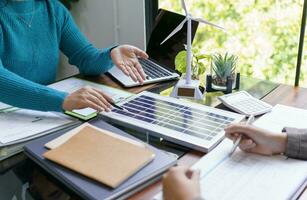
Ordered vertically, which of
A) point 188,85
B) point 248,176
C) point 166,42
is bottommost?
point 248,176

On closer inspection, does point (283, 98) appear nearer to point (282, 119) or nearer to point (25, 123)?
point (282, 119)

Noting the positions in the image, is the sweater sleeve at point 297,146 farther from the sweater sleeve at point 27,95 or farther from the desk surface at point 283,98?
the sweater sleeve at point 27,95

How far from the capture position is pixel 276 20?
1766mm

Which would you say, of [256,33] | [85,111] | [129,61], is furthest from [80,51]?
[256,33]

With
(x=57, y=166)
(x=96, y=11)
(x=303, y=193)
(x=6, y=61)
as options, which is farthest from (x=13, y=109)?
(x=96, y=11)

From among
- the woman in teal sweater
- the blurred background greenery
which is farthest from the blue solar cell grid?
the blurred background greenery

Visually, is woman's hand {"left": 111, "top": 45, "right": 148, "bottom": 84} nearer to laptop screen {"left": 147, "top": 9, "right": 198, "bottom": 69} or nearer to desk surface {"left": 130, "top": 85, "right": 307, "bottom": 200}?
laptop screen {"left": 147, "top": 9, "right": 198, "bottom": 69}

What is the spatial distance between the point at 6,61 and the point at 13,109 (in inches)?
11.6

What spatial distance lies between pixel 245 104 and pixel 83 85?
59 centimetres

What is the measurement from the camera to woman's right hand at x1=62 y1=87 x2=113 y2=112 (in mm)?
1130

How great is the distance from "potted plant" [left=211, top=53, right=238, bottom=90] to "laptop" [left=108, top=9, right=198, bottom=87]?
0.17 metres

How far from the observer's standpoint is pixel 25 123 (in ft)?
3.65

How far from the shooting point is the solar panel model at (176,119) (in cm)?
101

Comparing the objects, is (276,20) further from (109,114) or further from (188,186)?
(188,186)
